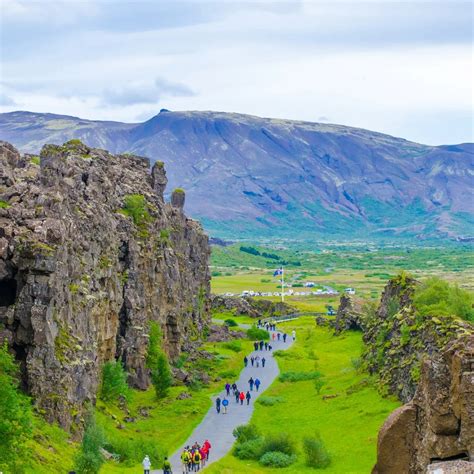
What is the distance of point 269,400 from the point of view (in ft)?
300

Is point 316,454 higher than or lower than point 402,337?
lower

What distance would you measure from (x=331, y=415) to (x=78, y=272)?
2634 cm

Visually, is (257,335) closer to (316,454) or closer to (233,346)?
(233,346)

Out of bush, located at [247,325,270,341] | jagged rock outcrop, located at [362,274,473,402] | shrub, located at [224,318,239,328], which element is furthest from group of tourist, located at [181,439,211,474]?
shrub, located at [224,318,239,328]

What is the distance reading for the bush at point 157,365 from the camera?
3504 inches

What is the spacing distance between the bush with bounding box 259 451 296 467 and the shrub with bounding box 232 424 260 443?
4877 mm

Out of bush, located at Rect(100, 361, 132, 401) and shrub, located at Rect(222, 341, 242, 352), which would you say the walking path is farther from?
shrub, located at Rect(222, 341, 242, 352)

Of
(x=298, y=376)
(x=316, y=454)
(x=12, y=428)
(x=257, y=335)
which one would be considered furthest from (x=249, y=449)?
(x=257, y=335)

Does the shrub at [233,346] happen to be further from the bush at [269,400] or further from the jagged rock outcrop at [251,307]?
the jagged rock outcrop at [251,307]

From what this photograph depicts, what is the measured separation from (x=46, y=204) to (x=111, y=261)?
19.0 m

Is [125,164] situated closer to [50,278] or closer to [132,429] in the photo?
[132,429]

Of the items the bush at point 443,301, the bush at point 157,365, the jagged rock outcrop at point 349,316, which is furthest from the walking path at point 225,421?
the jagged rock outcrop at point 349,316

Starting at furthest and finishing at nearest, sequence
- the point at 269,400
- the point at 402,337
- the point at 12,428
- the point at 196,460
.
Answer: the point at 269,400 → the point at 402,337 → the point at 196,460 → the point at 12,428

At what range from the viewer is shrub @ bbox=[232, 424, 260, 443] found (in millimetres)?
70812
